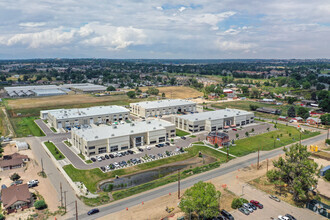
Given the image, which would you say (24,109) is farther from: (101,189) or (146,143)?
(101,189)

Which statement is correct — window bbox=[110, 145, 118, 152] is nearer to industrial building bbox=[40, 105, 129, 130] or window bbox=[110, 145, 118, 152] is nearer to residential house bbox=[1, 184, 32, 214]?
residential house bbox=[1, 184, 32, 214]

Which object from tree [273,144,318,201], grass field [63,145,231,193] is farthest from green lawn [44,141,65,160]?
tree [273,144,318,201]

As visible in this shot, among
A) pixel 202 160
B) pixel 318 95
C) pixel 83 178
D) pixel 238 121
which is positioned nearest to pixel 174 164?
pixel 202 160

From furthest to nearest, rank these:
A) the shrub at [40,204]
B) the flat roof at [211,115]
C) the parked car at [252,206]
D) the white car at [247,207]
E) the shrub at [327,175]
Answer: the flat roof at [211,115], the shrub at [327,175], the parked car at [252,206], the white car at [247,207], the shrub at [40,204]

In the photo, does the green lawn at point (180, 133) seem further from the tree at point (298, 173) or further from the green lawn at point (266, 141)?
the tree at point (298, 173)

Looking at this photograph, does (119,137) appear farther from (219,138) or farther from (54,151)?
(219,138)

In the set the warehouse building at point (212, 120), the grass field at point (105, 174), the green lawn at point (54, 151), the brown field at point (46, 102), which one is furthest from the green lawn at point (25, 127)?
the warehouse building at point (212, 120)
